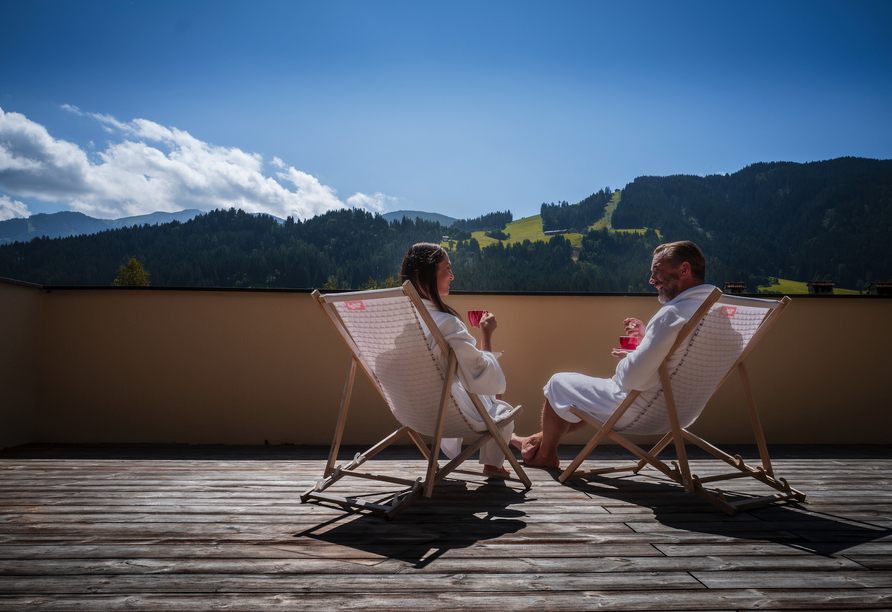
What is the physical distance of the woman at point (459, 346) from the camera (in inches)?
83.5

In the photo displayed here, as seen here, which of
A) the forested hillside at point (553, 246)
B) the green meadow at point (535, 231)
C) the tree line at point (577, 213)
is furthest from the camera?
the tree line at point (577, 213)

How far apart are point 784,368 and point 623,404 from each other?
2.52 m

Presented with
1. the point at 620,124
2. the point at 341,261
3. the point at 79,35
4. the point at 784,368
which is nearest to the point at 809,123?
the point at 620,124

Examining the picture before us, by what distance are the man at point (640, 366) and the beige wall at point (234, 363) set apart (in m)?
1.01

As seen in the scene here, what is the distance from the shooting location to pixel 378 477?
2.39 metres

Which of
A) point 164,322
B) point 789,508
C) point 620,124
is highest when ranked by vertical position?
point 620,124

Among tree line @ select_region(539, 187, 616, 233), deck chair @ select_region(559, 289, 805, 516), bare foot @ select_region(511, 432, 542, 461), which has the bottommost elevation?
bare foot @ select_region(511, 432, 542, 461)

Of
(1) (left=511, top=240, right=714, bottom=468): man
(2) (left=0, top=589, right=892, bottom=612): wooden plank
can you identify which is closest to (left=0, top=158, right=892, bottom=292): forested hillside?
(1) (left=511, top=240, right=714, bottom=468): man

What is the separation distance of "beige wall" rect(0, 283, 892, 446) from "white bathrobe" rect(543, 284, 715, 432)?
1356 mm

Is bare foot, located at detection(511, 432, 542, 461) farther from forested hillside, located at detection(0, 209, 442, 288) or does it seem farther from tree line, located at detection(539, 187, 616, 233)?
→ tree line, located at detection(539, 187, 616, 233)

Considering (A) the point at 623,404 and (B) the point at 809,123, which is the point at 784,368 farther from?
(B) the point at 809,123

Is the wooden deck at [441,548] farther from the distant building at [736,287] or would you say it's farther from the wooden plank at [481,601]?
the distant building at [736,287]

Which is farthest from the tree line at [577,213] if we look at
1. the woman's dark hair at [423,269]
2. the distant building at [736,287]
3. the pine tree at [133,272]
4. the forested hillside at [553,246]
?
the woman's dark hair at [423,269]

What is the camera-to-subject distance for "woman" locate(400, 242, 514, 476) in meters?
2.12
